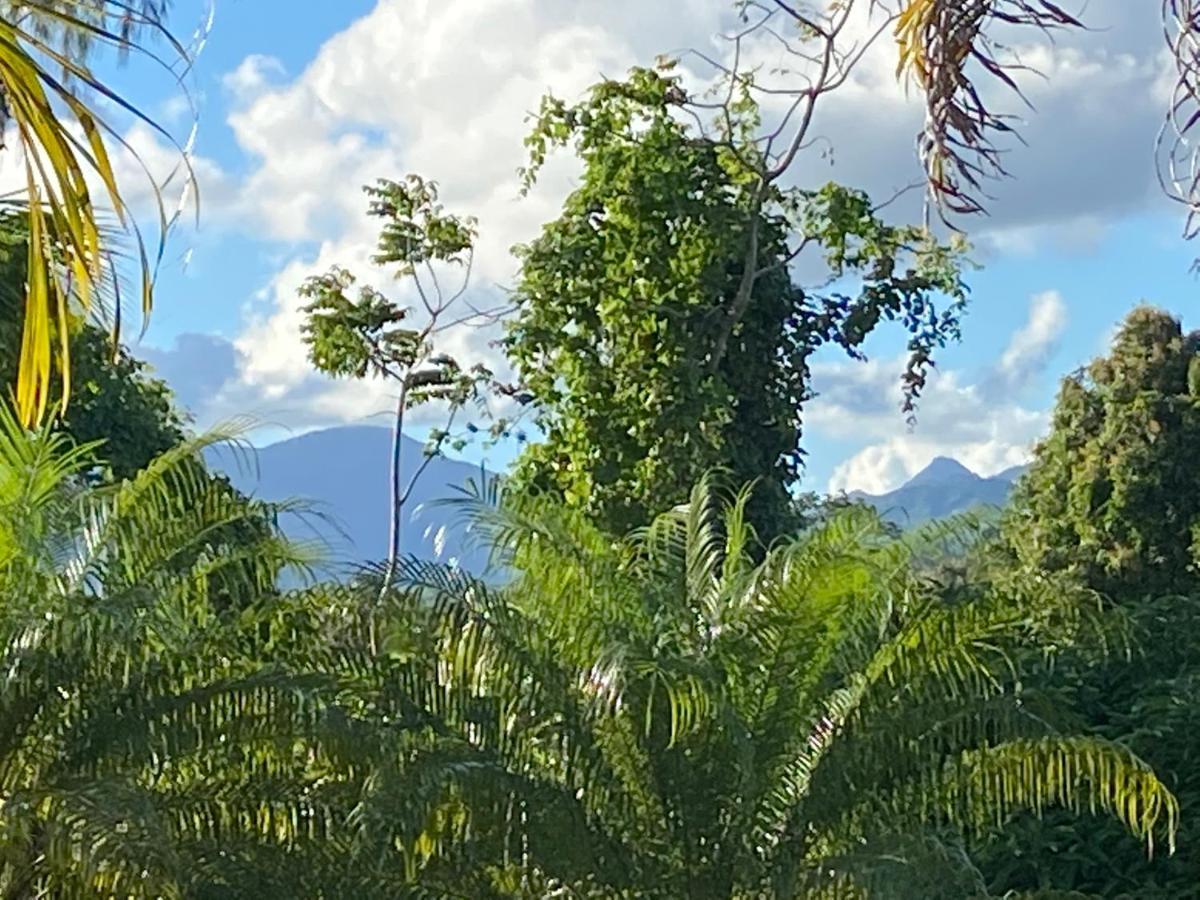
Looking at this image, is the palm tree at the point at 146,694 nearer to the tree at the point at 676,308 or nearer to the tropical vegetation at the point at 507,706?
the tropical vegetation at the point at 507,706

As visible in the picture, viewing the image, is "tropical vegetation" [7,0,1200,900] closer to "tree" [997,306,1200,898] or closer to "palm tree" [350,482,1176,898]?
"palm tree" [350,482,1176,898]

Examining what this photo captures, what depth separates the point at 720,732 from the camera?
831cm

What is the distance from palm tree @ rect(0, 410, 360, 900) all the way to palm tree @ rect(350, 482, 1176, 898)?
0.54 metres

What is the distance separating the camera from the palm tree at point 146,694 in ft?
24.8

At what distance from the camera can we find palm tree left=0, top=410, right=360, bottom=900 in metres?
7.55

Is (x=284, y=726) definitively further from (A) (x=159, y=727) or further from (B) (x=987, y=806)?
(B) (x=987, y=806)

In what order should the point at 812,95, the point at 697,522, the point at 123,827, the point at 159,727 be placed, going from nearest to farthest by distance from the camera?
the point at 123,827, the point at 159,727, the point at 697,522, the point at 812,95

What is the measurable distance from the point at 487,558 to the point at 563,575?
1.25 feet

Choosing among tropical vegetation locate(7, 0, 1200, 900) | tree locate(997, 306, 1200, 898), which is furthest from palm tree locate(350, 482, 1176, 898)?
tree locate(997, 306, 1200, 898)

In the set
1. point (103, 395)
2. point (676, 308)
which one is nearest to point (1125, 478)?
point (676, 308)

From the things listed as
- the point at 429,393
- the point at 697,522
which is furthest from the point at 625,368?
the point at 697,522

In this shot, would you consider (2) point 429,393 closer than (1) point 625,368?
No

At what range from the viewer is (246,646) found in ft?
29.0

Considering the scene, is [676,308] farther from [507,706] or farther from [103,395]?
[507,706]
